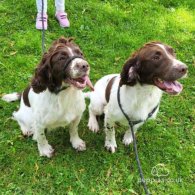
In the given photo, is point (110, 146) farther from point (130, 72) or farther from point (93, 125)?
point (130, 72)

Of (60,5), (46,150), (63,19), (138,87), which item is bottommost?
(46,150)

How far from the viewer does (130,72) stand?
3912mm

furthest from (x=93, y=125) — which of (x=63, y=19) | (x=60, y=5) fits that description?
(x=60, y=5)

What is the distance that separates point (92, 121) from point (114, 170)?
75 centimetres

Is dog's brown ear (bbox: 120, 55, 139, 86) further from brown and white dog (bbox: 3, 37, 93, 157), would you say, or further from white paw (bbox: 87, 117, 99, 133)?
white paw (bbox: 87, 117, 99, 133)

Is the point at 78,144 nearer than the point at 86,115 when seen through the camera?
Yes

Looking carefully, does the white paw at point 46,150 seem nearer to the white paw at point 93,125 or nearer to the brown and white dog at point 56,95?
the brown and white dog at point 56,95

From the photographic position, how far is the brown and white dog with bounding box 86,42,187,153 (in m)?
3.67

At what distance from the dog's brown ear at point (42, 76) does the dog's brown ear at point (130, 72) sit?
2.51ft

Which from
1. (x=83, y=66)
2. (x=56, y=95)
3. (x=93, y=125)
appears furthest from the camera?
(x=93, y=125)

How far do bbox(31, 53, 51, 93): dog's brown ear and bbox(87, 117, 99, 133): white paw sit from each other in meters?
1.40

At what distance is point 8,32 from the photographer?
6.75 metres

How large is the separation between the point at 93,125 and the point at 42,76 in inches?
61.3

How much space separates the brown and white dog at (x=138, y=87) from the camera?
144 inches
